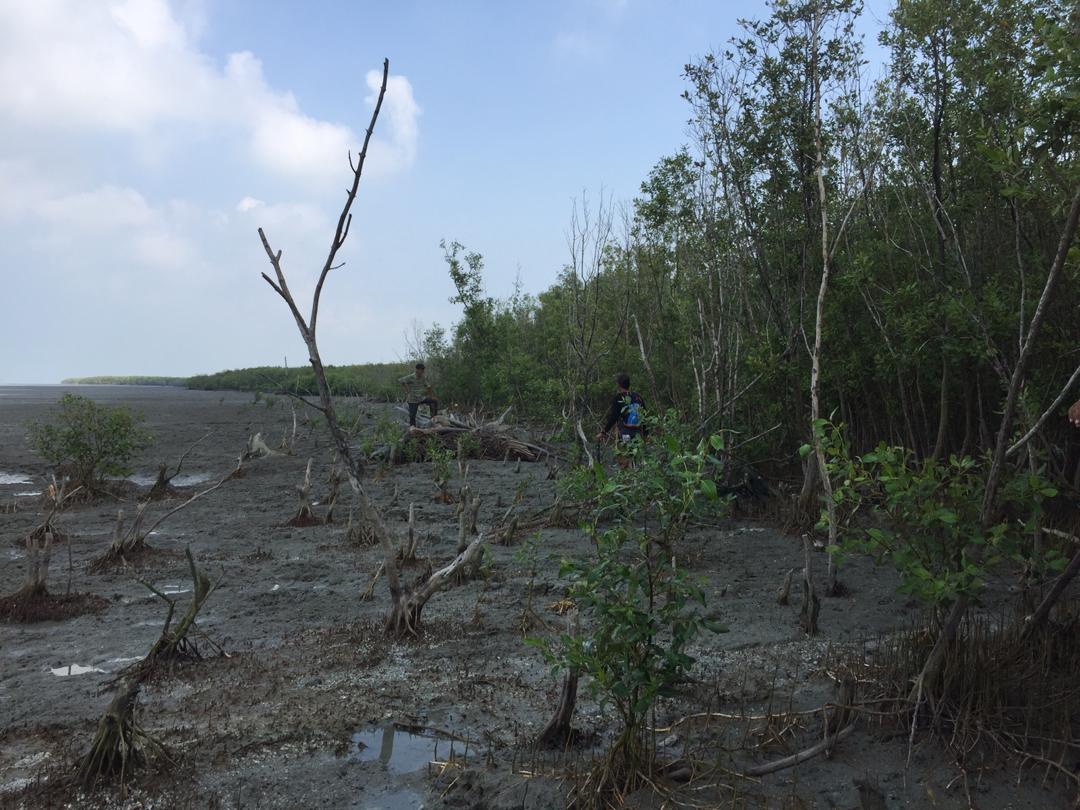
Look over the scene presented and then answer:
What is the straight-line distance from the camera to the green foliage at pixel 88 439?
43.7ft

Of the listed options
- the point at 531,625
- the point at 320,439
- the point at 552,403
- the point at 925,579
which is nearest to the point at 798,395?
the point at 531,625

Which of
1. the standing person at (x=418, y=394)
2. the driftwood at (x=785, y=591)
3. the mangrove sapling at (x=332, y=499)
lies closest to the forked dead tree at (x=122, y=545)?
the mangrove sapling at (x=332, y=499)

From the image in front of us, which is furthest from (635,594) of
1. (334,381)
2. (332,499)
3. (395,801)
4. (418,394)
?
(334,381)

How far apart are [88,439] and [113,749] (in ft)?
36.4

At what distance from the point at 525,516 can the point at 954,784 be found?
7.78 meters

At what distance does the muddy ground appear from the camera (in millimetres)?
3881

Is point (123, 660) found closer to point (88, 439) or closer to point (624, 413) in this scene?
point (624, 413)

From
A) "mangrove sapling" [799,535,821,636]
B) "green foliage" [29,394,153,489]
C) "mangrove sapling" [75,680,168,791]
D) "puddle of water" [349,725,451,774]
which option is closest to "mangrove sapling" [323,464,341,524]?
"green foliage" [29,394,153,489]

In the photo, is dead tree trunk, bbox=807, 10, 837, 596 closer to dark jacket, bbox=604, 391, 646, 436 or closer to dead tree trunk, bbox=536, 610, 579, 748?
dead tree trunk, bbox=536, 610, 579, 748

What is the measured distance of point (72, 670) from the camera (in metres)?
5.70

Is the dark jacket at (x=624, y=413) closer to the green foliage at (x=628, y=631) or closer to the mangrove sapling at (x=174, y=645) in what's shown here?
the mangrove sapling at (x=174, y=645)

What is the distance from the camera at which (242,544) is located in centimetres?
1008

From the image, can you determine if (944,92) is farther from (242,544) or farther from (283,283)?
(242,544)

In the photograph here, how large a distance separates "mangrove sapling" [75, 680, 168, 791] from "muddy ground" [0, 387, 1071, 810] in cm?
10
